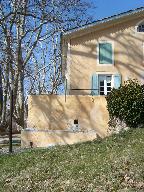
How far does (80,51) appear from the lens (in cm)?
2483

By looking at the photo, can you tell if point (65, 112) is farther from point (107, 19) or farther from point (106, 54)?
point (107, 19)

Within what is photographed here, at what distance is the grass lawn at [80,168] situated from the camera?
35.1ft

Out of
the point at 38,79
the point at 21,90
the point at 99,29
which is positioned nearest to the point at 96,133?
the point at 99,29

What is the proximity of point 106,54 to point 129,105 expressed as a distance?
639 cm

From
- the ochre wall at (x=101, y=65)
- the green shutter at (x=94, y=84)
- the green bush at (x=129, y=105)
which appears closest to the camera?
the green bush at (x=129, y=105)

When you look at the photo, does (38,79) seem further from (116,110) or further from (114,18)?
(116,110)

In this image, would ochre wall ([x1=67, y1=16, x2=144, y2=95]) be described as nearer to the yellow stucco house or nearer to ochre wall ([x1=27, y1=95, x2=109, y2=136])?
the yellow stucco house

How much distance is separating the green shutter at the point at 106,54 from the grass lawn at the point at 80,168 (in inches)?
375

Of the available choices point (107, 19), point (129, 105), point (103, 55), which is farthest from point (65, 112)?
point (107, 19)

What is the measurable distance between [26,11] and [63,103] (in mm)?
5783

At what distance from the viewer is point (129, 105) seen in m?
19.1

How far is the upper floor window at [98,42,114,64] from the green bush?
520 cm

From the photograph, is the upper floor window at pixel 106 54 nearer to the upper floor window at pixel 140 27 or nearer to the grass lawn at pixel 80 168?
the upper floor window at pixel 140 27

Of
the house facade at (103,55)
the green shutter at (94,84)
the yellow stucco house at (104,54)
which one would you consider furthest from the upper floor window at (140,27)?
the green shutter at (94,84)
